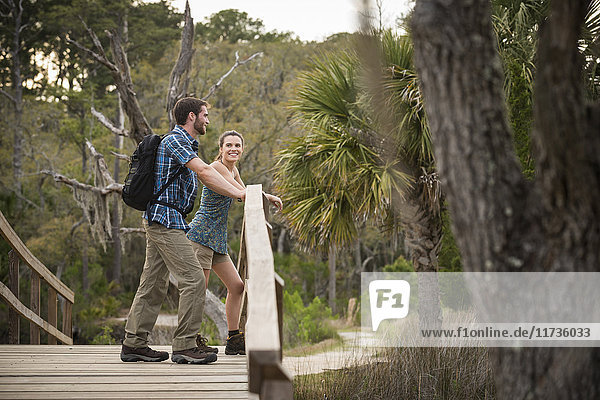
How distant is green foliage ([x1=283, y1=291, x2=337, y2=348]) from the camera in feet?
50.4

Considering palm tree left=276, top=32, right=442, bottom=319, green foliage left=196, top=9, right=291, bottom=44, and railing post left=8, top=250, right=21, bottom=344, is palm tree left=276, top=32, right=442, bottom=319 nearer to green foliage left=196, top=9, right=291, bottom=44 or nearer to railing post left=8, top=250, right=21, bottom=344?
railing post left=8, top=250, right=21, bottom=344

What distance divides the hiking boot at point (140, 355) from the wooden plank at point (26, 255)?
5.52ft

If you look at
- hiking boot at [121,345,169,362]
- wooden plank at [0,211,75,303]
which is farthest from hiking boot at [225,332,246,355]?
wooden plank at [0,211,75,303]

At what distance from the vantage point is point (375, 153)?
9.48 meters

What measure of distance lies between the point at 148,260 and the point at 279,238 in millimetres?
21024

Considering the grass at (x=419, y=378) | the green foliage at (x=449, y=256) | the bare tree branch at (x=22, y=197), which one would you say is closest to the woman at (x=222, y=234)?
the grass at (x=419, y=378)

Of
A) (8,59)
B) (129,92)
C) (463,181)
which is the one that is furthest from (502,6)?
(8,59)

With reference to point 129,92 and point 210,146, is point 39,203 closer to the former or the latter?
point 210,146

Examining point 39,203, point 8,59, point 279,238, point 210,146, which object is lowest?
point 279,238

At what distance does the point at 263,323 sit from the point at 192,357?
219cm

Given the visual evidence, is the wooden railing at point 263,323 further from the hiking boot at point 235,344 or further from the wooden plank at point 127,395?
the hiking boot at point 235,344

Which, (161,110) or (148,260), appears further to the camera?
(161,110)

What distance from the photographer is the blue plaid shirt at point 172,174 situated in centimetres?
436

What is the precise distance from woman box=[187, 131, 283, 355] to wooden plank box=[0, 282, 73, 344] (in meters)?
1.97
